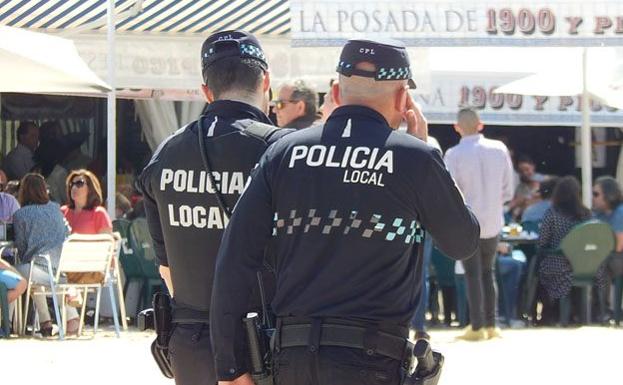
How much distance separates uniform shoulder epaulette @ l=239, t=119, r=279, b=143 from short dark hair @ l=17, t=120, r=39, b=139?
1246cm

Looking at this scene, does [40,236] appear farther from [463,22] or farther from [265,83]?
[265,83]

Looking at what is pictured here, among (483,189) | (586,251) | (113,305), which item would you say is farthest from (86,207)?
(586,251)

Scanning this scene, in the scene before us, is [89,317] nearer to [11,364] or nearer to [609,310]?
[11,364]

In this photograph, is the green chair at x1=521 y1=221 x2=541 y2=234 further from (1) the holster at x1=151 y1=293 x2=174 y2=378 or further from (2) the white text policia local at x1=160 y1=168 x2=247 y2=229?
(2) the white text policia local at x1=160 y1=168 x2=247 y2=229

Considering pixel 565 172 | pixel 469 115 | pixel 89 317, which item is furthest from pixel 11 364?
pixel 565 172

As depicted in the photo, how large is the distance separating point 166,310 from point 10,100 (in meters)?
12.7

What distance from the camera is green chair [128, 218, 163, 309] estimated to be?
41.9 feet

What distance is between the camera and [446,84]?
15.4 meters

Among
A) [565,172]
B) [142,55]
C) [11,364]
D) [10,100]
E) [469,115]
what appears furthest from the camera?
[565,172]

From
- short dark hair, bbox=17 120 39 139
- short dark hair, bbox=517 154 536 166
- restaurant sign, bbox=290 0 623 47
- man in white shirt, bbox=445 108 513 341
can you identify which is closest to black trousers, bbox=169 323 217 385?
man in white shirt, bbox=445 108 513 341

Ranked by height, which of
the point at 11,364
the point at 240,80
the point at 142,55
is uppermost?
the point at 142,55

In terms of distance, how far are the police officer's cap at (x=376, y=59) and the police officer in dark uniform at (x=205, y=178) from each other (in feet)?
1.62

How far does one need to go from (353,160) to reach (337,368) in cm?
54

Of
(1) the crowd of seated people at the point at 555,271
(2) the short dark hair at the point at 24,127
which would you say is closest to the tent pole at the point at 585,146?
(1) the crowd of seated people at the point at 555,271
